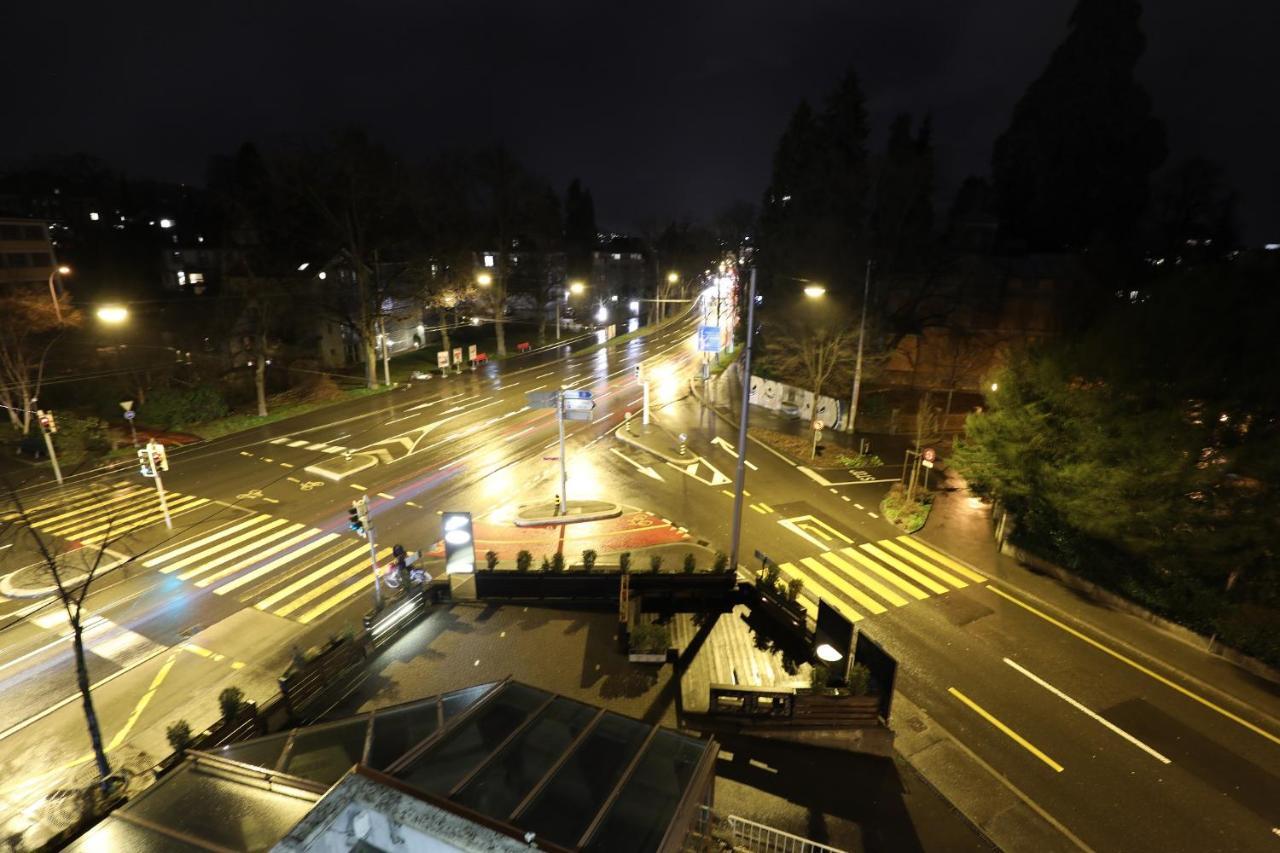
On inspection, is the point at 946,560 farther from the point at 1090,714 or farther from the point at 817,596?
the point at 1090,714

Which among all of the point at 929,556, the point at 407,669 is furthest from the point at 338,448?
the point at 929,556

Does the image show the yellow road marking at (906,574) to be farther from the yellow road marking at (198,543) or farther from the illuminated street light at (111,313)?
the illuminated street light at (111,313)

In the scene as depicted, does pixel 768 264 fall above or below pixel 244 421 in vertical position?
above

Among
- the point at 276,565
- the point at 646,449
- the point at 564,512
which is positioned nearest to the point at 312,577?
the point at 276,565

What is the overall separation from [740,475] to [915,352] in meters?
29.9

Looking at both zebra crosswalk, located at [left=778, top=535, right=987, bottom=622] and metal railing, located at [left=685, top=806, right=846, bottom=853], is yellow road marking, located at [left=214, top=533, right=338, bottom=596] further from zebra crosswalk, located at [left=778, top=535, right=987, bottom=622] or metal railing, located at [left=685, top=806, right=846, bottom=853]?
metal railing, located at [left=685, top=806, right=846, bottom=853]

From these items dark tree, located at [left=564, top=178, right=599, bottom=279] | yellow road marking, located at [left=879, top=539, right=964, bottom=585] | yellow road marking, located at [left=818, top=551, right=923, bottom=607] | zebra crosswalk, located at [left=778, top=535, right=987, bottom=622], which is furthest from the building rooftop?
dark tree, located at [left=564, top=178, right=599, bottom=279]

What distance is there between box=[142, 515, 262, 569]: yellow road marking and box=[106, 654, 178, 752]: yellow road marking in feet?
19.1

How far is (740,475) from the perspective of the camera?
16.3m

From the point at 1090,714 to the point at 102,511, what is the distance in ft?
103

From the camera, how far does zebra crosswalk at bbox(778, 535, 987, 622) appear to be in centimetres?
1628

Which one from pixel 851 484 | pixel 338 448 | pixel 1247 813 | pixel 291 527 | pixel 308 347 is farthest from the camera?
pixel 308 347

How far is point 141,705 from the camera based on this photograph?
12.5 m

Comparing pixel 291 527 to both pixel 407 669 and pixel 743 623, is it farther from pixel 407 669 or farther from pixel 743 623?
pixel 743 623
